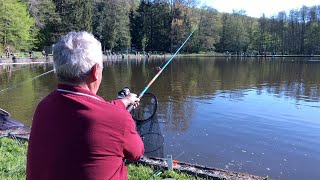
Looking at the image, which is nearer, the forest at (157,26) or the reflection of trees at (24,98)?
the reflection of trees at (24,98)

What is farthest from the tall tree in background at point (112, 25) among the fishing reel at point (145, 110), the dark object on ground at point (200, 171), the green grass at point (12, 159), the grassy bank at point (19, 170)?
the fishing reel at point (145, 110)

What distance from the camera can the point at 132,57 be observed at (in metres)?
75.1

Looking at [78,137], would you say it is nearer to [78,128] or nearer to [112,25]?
[78,128]

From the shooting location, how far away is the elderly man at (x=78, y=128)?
1960 millimetres

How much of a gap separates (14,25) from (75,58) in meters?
52.6

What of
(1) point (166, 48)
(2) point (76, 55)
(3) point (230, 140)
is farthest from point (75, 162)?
(1) point (166, 48)

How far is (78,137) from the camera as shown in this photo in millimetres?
1949

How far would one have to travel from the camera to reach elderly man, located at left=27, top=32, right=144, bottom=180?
1960 mm

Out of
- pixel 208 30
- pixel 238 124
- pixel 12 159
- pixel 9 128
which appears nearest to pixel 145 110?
pixel 12 159

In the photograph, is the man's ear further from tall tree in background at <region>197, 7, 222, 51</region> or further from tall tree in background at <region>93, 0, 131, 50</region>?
tall tree in background at <region>197, 7, 222, 51</region>

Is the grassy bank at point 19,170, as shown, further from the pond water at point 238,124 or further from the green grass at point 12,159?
the pond water at point 238,124

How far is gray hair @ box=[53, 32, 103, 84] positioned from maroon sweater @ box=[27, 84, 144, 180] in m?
0.07

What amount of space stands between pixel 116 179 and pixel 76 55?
0.76m

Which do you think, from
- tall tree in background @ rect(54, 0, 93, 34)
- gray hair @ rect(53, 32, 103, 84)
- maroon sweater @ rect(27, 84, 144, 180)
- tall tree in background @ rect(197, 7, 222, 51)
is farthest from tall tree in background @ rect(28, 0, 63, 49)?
maroon sweater @ rect(27, 84, 144, 180)
